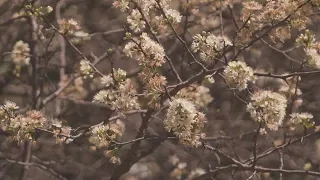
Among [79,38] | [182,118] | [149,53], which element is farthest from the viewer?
[79,38]

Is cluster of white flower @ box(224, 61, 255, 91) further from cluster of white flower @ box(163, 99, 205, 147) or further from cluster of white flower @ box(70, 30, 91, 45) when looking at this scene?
cluster of white flower @ box(70, 30, 91, 45)

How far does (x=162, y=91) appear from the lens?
2.51m

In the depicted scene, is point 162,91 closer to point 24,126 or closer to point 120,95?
point 120,95

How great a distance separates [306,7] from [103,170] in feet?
9.78

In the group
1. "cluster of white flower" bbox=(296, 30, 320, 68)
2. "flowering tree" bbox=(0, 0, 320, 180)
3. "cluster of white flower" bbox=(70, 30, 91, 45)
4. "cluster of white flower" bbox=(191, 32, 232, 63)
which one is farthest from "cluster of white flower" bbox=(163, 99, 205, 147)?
"cluster of white flower" bbox=(70, 30, 91, 45)

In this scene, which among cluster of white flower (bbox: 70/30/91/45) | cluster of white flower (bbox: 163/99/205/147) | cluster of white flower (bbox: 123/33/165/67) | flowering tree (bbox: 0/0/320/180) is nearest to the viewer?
cluster of white flower (bbox: 163/99/205/147)

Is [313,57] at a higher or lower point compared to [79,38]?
lower

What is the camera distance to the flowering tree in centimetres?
256

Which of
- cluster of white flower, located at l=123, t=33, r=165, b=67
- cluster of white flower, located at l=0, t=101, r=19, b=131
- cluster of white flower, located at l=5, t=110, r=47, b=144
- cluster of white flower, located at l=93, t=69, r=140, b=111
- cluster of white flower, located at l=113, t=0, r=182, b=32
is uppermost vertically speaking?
cluster of white flower, located at l=113, t=0, r=182, b=32

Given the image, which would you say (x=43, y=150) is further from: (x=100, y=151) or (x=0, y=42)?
(x=0, y=42)

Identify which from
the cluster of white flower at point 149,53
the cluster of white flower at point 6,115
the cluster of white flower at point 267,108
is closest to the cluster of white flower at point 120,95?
the cluster of white flower at point 149,53

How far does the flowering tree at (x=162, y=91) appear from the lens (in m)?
2.56

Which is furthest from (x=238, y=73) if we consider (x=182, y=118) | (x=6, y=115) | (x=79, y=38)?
(x=79, y=38)

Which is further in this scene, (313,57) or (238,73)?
(313,57)
